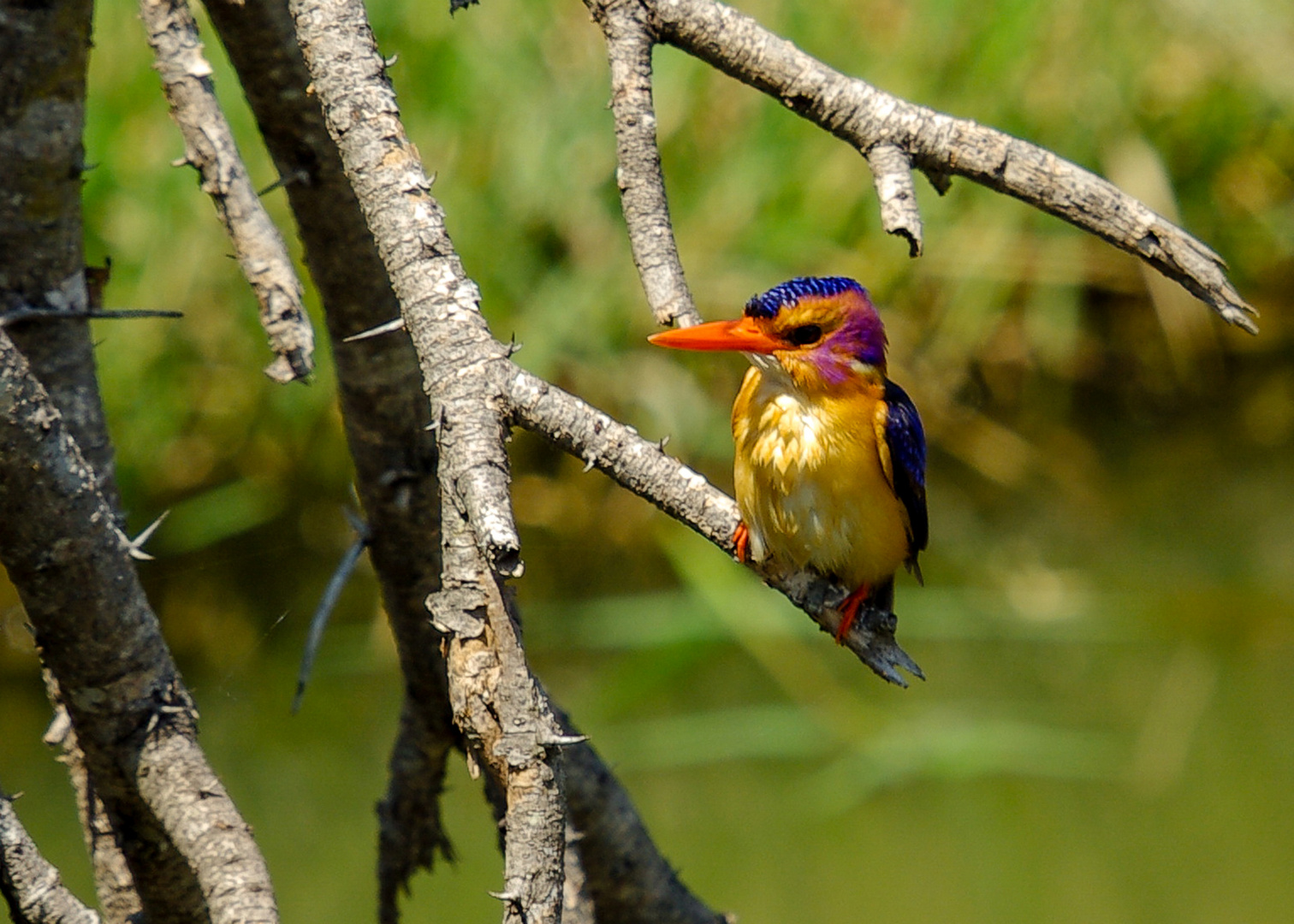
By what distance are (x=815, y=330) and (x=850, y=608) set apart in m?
0.39

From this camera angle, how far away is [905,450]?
80.0 inches

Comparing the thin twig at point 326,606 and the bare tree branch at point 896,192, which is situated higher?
the bare tree branch at point 896,192

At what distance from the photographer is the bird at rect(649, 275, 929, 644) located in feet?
6.33

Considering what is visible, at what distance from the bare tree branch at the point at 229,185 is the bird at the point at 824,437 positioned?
1.90ft

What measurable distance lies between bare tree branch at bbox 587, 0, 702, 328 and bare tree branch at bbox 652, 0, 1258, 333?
0.04 metres

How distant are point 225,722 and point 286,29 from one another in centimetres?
283

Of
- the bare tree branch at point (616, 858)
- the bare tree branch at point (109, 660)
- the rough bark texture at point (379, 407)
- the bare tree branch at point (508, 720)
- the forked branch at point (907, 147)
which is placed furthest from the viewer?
the bare tree branch at point (616, 858)

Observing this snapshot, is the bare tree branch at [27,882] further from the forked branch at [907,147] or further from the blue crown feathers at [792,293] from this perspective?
the blue crown feathers at [792,293]

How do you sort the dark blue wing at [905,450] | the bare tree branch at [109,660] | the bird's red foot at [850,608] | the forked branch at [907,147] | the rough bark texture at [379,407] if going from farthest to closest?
1. the dark blue wing at [905,450]
2. the rough bark texture at [379,407]
3. the bird's red foot at [850,608]
4. the bare tree branch at [109,660]
5. the forked branch at [907,147]

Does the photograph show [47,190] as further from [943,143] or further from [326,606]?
[943,143]

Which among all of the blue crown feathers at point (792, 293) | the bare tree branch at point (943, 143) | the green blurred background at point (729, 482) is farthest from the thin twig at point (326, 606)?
the green blurred background at point (729, 482)

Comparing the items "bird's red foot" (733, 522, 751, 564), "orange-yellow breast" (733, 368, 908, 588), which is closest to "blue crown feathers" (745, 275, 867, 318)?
"orange-yellow breast" (733, 368, 908, 588)

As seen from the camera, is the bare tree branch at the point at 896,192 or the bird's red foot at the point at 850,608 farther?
the bird's red foot at the point at 850,608

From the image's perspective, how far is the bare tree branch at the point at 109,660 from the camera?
1.49 meters
